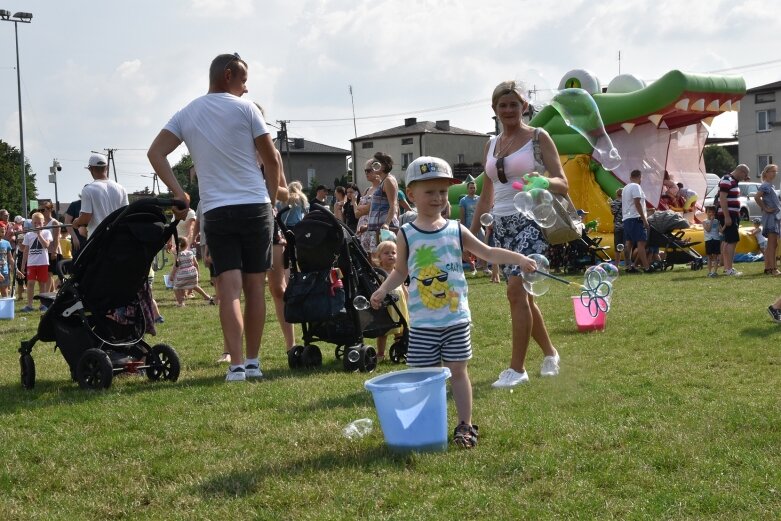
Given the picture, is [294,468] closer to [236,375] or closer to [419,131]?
[236,375]

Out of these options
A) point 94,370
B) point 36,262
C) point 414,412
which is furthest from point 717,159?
point 414,412

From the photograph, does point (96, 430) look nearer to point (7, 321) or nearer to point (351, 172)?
point (7, 321)

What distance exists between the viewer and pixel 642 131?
22.8 metres

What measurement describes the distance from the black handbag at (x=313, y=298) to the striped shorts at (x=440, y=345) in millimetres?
2383

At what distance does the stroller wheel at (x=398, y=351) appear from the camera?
789 cm

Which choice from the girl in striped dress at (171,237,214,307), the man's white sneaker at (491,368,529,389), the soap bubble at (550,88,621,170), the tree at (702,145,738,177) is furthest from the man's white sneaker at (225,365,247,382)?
the tree at (702,145,738,177)

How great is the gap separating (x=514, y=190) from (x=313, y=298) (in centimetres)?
179

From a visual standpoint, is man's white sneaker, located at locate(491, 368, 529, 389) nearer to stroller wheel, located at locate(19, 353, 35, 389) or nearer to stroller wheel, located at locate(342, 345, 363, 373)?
stroller wheel, located at locate(342, 345, 363, 373)

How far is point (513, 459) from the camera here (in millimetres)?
4465

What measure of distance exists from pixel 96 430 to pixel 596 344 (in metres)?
4.62

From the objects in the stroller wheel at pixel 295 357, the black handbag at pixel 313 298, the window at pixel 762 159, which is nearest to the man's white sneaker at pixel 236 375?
the black handbag at pixel 313 298

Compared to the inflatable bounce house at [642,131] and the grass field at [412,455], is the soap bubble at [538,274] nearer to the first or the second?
the grass field at [412,455]

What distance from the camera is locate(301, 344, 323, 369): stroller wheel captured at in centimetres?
767

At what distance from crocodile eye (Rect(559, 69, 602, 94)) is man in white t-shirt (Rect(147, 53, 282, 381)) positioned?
17255 mm
